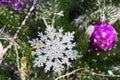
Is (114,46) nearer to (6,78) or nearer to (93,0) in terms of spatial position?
(93,0)

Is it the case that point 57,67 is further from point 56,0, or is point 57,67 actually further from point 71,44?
point 56,0

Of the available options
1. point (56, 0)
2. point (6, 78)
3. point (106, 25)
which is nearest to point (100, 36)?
point (106, 25)

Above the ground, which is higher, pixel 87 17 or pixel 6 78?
pixel 87 17
